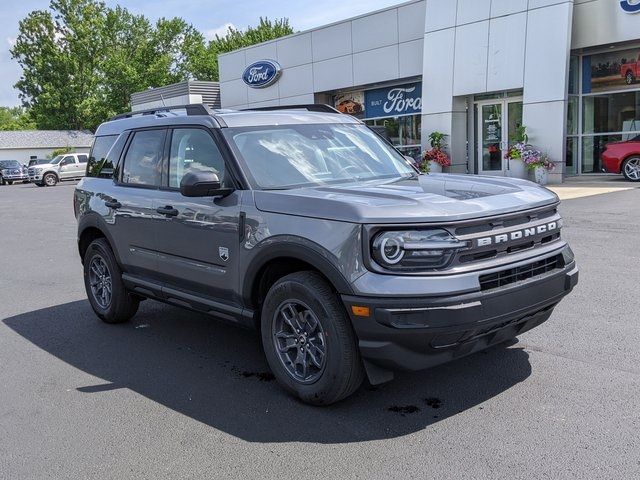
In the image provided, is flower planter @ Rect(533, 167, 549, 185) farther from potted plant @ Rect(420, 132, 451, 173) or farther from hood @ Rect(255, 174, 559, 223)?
hood @ Rect(255, 174, 559, 223)

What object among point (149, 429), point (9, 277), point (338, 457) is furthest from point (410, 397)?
point (9, 277)

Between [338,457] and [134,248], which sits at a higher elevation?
Result: [134,248]

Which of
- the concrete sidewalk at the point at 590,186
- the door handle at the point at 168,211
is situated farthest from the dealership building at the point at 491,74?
the door handle at the point at 168,211

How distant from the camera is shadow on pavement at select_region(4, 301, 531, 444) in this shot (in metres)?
3.78

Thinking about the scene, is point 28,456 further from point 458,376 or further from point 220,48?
point 220,48

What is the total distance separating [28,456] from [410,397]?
2.33m

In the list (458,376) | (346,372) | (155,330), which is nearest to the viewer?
(346,372)

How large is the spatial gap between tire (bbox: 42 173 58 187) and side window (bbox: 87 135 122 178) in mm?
34563

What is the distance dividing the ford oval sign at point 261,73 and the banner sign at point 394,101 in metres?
4.70

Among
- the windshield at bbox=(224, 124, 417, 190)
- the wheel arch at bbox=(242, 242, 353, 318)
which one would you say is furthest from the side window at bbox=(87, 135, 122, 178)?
the wheel arch at bbox=(242, 242, 353, 318)

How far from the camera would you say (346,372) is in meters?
3.72

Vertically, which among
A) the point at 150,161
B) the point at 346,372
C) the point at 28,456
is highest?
the point at 150,161

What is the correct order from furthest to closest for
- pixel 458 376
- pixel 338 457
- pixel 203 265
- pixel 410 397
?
pixel 203 265 → pixel 458 376 → pixel 410 397 → pixel 338 457

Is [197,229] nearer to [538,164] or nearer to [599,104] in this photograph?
[538,164]
